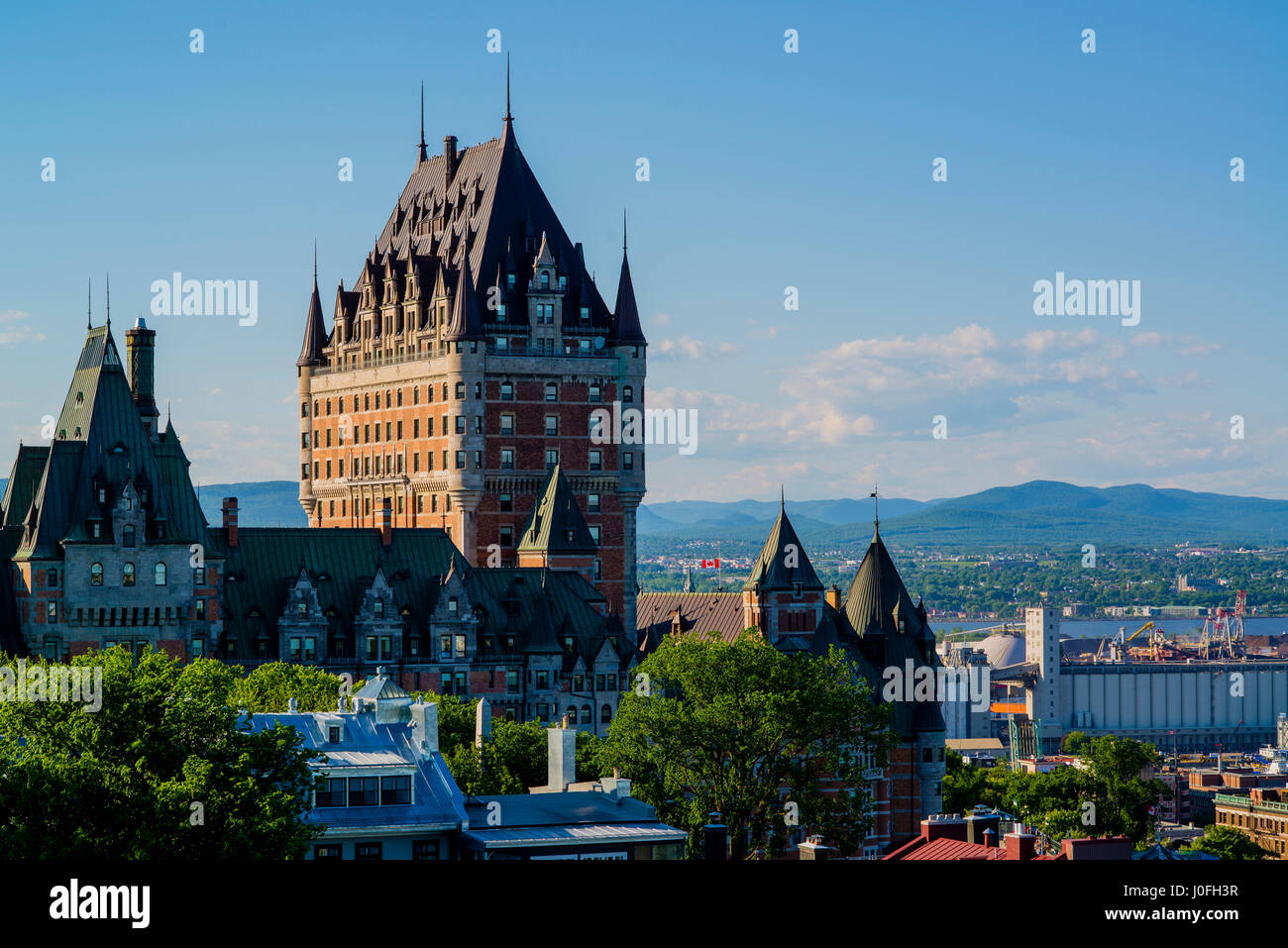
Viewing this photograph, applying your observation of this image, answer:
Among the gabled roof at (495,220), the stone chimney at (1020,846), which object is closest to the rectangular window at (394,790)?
the stone chimney at (1020,846)

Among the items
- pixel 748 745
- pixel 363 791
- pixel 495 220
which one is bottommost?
pixel 748 745

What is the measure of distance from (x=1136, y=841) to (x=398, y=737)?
238 ft

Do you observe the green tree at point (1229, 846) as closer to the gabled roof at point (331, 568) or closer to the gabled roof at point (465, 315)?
the gabled roof at point (331, 568)

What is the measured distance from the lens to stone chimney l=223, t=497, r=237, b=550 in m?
147

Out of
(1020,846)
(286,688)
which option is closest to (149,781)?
(1020,846)

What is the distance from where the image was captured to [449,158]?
Result: 19325 cm

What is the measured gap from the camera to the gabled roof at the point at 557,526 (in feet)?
539

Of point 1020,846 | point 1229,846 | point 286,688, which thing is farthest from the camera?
point 1229,846

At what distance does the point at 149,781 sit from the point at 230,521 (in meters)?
81.4

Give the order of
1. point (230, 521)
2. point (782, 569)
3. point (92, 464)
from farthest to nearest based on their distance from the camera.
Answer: point (782, 569) → point (230, 521) → point (92, 464)

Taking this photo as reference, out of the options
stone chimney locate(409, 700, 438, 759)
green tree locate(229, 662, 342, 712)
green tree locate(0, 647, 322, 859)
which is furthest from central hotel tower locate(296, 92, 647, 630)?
green tree locate(0, 647, 322, 859)

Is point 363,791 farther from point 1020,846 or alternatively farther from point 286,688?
point 286,688

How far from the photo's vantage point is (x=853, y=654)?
141m
